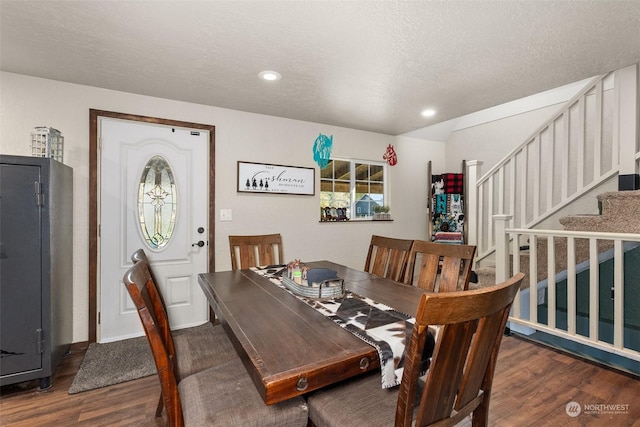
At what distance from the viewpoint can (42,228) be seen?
6.75ft

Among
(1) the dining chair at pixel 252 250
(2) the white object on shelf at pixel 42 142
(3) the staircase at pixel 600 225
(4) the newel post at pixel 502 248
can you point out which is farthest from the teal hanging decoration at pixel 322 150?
(2) the white object on shelf at pixel 42 142

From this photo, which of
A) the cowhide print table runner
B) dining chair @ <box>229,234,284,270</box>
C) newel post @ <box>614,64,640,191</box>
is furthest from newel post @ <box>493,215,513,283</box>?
dining chair @ <box>229,234,284,270</box>

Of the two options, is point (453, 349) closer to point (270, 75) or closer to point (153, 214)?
point (270, 75)

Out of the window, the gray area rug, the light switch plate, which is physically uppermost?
the window

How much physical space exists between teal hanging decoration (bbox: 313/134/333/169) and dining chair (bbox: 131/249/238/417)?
243cm

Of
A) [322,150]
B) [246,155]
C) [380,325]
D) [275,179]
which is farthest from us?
[322,150]

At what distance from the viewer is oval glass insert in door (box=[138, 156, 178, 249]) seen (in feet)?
9.53

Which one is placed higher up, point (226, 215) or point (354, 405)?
point (226, 215)

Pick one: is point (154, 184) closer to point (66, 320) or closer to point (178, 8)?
point (66, 320)

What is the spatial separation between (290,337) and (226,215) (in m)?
2.32

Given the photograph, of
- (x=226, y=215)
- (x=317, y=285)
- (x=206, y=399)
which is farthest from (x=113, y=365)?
(x=317, y=285)

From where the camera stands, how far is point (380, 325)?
123 centimetres

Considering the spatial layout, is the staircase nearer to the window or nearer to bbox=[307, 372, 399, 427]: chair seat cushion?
the window

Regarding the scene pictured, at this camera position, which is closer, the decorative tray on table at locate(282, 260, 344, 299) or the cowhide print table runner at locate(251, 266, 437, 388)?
the cowhide print table runner at locate(251, 266, 437, 388)
